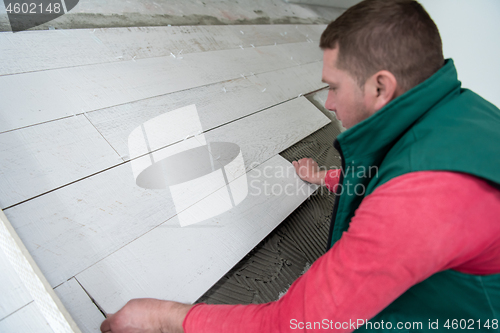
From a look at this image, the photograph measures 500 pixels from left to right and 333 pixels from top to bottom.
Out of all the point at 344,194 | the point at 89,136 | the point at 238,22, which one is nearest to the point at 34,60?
the point at 89,136

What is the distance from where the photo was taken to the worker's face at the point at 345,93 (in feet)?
2.00

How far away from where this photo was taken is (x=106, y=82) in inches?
36.6

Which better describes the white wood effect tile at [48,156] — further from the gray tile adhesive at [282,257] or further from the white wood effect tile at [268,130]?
the gray tile adhesive at [282,257]

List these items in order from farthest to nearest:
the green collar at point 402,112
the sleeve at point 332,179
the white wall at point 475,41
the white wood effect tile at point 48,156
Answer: the white wall at point 475,41
the sleeve at point 332,179
the white wood effect tile at point 48,156
the green collar at point 402,112

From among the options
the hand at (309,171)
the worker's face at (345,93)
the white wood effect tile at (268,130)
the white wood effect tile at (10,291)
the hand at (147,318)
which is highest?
the worker's face at (345,93)

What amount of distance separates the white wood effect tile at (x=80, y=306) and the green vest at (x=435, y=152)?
568mm

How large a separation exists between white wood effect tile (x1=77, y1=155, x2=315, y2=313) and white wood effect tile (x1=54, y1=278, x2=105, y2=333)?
0.01 meters

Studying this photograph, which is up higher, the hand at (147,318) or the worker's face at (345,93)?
the worker's face at (345,93)

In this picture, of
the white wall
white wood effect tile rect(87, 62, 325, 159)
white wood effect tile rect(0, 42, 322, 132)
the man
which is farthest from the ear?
the white wall

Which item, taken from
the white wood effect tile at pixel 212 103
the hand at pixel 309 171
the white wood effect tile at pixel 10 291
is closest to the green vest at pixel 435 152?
the hand at pixel 309 171

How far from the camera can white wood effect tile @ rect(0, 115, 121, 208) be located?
65 cm

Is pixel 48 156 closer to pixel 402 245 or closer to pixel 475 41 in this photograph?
pixel 402 245

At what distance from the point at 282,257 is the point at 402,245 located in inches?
18.1

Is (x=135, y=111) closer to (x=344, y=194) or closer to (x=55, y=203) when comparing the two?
(x=55, y=203)
